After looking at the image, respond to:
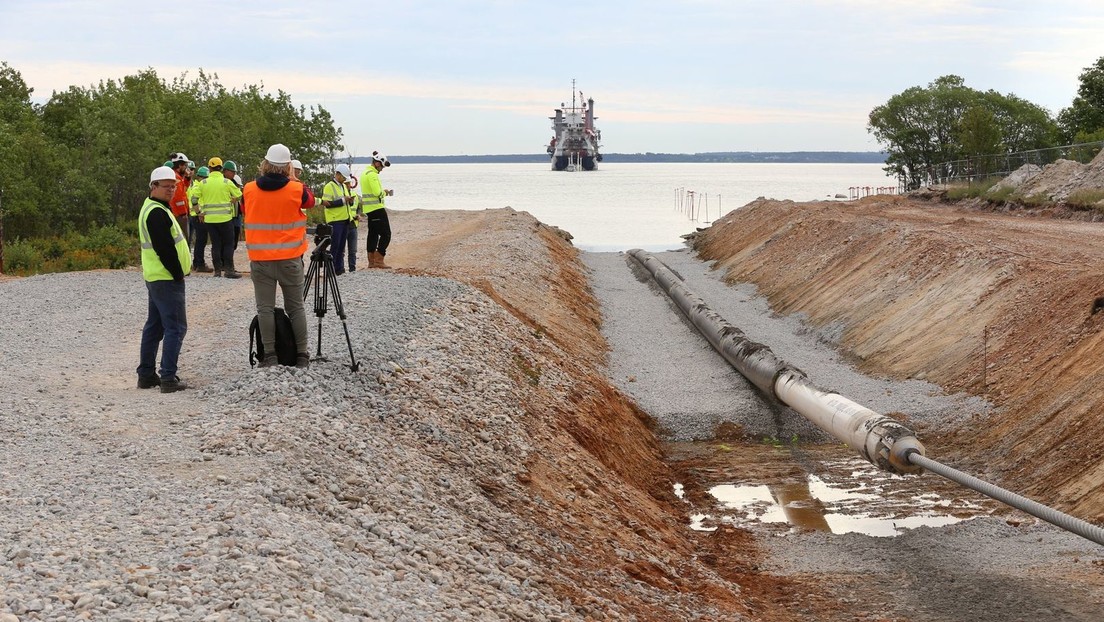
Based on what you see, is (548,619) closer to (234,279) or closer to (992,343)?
(992,343)

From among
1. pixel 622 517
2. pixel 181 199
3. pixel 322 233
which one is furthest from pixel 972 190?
pixel 322 233

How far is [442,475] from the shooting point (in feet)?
33.6

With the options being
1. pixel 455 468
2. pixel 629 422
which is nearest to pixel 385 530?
pixel 455 468

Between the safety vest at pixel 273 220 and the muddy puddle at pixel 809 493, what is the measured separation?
18.9 feet

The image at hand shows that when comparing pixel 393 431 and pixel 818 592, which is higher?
pixel 393 431

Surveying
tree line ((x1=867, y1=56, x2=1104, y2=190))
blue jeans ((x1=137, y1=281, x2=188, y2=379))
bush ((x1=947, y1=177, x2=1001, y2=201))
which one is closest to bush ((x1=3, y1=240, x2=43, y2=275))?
blue jeans ((x1=137, y1=281, x2=188, y2=379))

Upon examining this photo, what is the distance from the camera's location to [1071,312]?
17328 mm

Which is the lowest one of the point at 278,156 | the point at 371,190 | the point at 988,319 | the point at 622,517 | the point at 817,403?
the point at 622,517

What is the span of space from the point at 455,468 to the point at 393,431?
A: 0.78 meters

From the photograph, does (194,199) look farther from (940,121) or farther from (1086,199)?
(940,121)

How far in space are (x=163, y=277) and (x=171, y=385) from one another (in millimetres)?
1186

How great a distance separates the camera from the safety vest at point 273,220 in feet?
39.0

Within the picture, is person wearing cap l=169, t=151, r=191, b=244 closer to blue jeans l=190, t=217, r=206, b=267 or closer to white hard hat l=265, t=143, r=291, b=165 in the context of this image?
blue jeans l=190, t=217, r=206, b=267

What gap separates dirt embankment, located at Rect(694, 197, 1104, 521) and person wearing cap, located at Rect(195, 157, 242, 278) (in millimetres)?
12787
